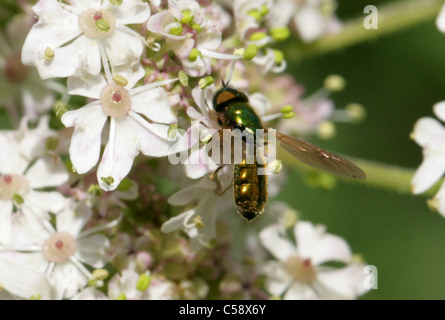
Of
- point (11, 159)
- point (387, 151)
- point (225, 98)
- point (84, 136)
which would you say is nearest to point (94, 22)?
point (84, 136)

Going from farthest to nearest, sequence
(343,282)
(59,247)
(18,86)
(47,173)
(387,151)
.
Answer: (387,151), (18,86), (343,282), (47,173), (59,247)

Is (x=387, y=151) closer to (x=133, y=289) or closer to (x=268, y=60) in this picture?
(x=268, y=60)

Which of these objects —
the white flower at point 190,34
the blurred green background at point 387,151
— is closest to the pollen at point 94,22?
the white flower at point 190,34

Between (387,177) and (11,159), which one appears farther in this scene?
(387,177)

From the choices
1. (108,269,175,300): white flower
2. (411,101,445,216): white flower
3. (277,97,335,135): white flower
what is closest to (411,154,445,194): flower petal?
(411,101,445,216): white flower

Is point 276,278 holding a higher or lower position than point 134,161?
lower

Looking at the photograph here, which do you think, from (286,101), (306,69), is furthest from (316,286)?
(306,69)

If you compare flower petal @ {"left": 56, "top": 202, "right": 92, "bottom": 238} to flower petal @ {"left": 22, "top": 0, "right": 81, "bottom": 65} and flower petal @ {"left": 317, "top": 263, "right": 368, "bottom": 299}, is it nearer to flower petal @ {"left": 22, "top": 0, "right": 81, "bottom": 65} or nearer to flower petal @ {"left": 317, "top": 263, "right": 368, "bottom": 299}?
flower petal @ {"left": 22, "top": 0, "right": 81, "bottom": 65}
